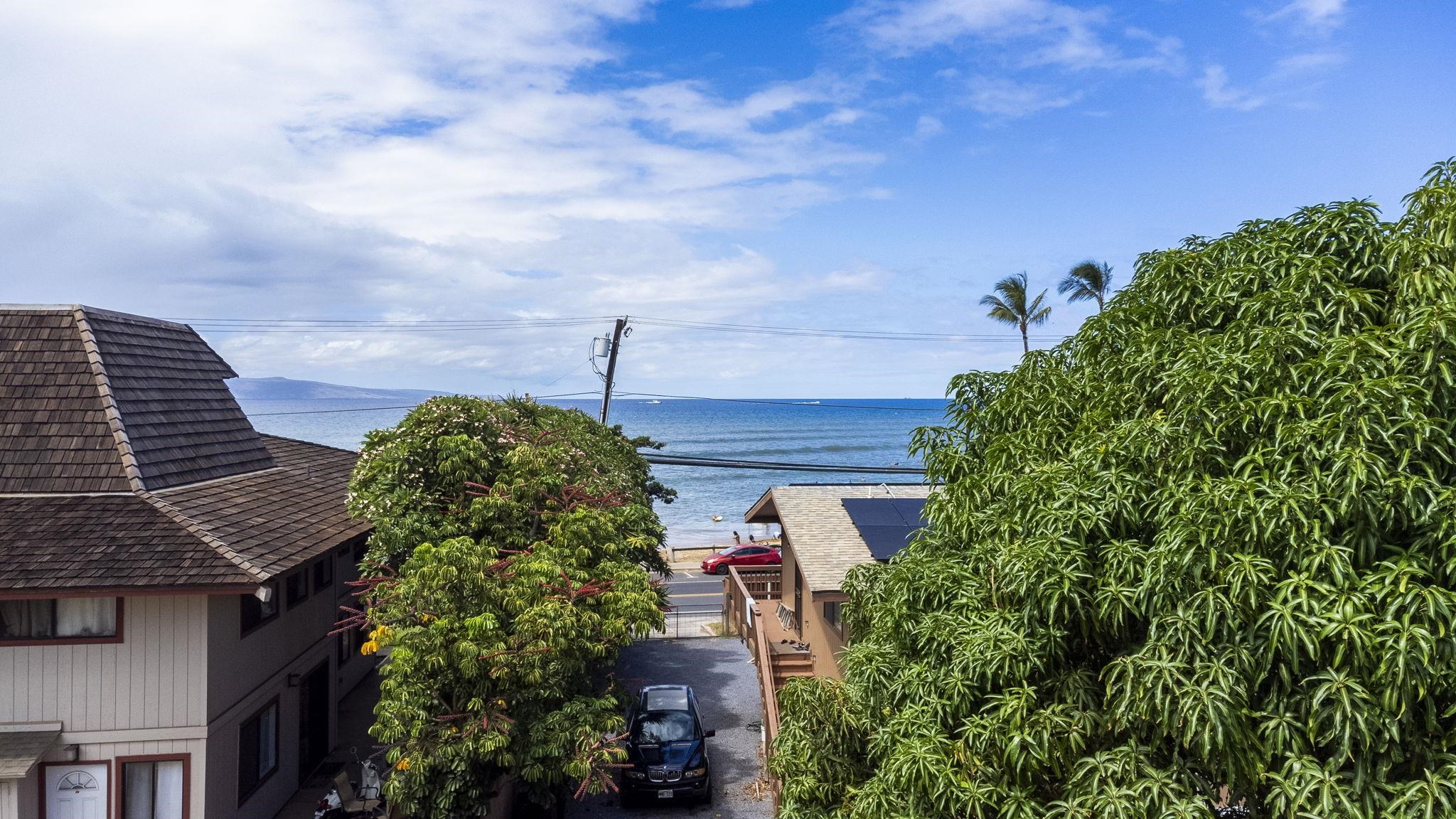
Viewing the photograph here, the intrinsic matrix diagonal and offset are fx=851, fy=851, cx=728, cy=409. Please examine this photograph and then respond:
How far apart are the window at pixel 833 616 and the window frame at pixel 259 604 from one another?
9702 millimetres

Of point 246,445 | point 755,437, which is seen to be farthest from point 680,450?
point 246,445

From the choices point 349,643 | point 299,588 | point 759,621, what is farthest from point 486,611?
point 349,643

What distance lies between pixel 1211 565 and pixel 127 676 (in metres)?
12.7

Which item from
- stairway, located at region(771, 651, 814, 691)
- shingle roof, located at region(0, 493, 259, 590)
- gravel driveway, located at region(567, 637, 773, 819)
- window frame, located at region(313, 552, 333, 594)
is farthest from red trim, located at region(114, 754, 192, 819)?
stairway, located at region(771, 651, 814, 691)

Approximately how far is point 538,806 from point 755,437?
4877 inches

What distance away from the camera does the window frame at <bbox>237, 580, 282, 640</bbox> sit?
1224 centimetres

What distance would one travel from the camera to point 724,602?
90.0ft

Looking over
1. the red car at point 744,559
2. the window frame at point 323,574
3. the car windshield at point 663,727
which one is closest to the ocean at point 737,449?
the red car at point 744,559

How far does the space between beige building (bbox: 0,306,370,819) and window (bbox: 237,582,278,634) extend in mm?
36

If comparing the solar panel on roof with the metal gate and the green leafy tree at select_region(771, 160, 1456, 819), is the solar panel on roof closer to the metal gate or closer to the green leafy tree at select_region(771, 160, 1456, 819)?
the green leafy tree at select_region(771, 160, 1456, 819)

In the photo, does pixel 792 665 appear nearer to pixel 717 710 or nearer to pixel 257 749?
pixel 717 710

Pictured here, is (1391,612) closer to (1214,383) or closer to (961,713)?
(1214,383)

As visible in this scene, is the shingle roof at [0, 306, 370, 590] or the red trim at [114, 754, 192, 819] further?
the red trim at [114, 754, 192, 819]

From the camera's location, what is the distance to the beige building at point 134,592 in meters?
11.0
